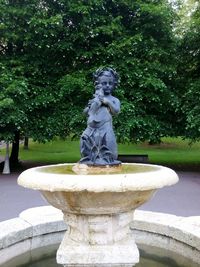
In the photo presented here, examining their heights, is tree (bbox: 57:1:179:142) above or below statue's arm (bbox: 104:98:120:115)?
above

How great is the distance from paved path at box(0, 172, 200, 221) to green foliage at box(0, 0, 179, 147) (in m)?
3.37

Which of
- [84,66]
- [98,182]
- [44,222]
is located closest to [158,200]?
[44,222]

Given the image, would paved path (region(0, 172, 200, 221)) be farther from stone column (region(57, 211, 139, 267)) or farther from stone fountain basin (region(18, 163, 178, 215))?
stone fountain basin (region(18, 163, 178, 215))

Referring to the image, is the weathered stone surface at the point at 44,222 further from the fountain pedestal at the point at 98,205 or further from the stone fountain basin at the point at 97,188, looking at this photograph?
the stone fountain basin at the point at 97,188

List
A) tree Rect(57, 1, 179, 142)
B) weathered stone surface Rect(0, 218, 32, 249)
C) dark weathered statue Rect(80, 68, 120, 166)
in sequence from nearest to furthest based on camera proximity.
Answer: dark weathered statue Rect(80, 68, 120, 166)
weathered stone surface Rect(0, 218, 32, 249)
tree Rect(57, 1, 179, 142)

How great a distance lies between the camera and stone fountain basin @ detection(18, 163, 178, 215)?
156 inches

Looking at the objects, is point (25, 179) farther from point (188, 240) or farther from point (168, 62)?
point (168, 62)

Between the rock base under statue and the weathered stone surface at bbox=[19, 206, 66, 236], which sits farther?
the weathered stone surface at bbox=[19, 206, 66, 236]

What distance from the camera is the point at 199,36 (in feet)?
57.1

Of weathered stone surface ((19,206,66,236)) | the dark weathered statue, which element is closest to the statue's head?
the dark weathered statue

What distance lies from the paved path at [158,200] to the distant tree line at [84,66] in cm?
317

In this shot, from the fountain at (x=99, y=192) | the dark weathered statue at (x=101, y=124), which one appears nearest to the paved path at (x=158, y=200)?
the dark weathered statue at (x=101, y=124)

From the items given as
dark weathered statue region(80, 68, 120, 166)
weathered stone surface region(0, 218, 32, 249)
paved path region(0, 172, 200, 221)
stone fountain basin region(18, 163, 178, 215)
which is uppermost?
dark weathered statue region(80, 68, 120, 166)

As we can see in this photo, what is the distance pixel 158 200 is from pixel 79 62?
8686 millimetres
